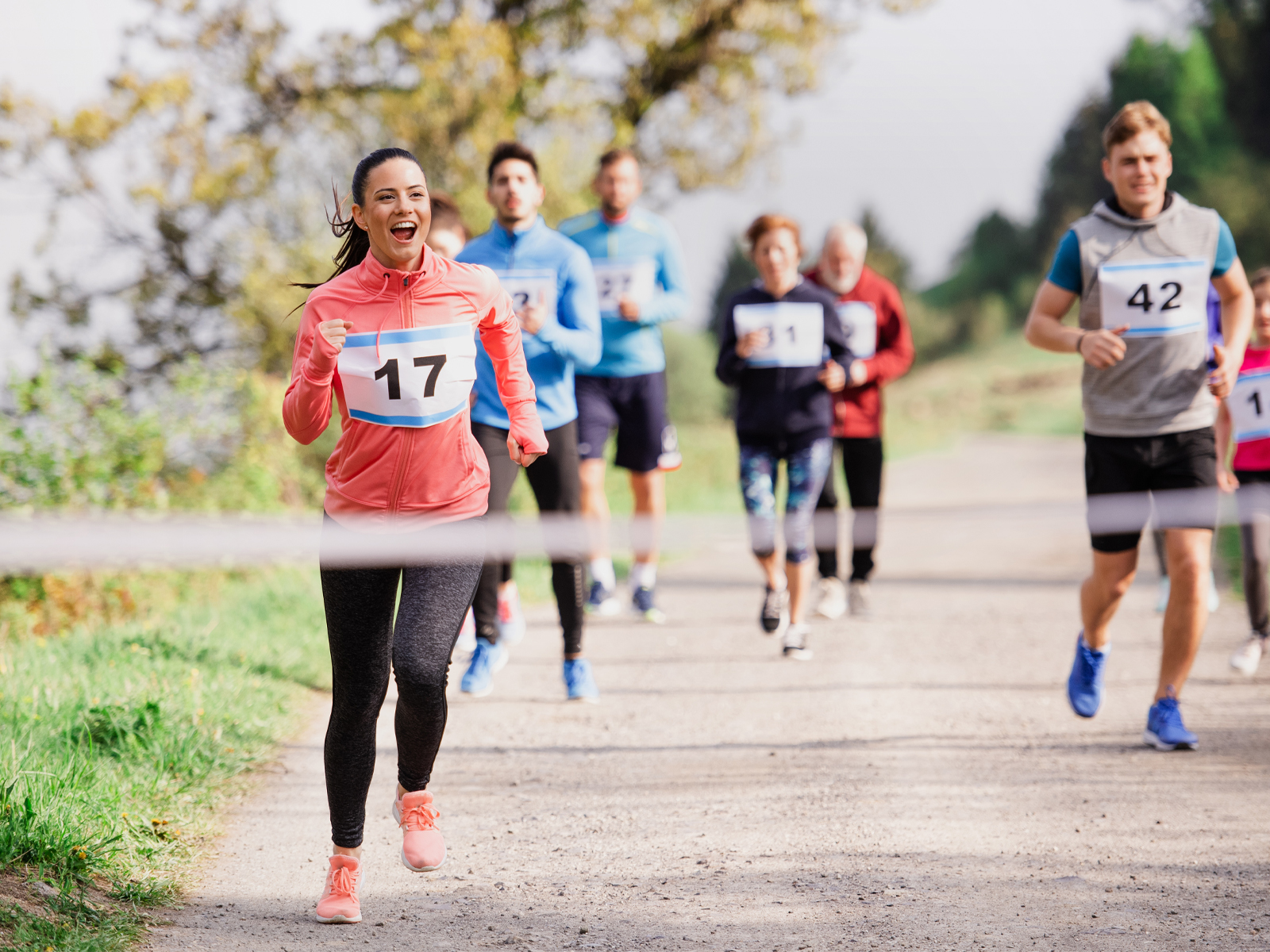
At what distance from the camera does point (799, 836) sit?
3848 mm

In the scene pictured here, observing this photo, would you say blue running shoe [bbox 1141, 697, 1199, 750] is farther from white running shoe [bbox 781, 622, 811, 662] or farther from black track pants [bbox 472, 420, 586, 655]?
black track pants [bbox 472, 420, 586, 655]

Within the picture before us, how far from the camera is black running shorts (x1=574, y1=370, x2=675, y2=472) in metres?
6.94

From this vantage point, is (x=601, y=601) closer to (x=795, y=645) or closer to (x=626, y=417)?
(x=626, y=417)

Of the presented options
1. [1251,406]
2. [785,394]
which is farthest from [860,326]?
[1251,406]

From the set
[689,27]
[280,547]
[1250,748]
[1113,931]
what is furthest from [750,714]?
[689,27]

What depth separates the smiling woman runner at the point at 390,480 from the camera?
129 inches

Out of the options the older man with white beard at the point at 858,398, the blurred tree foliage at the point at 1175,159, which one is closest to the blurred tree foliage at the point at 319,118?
the older man with white beard at the point at 858,398

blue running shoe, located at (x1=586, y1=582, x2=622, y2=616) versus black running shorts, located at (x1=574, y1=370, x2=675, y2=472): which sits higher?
black running shorts, located at (x1=574, y1=370, x2=675, y2=472)

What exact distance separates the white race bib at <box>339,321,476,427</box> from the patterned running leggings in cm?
317

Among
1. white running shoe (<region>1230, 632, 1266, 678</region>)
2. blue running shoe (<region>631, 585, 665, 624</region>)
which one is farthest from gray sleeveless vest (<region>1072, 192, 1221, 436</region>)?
blue running shoe (<region>631, 585, 665, 624</region>)

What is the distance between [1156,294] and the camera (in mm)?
4566

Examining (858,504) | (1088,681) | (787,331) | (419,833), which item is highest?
(787,331)

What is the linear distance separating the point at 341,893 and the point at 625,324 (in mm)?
4356

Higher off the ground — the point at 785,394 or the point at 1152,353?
the point at 1152,353
